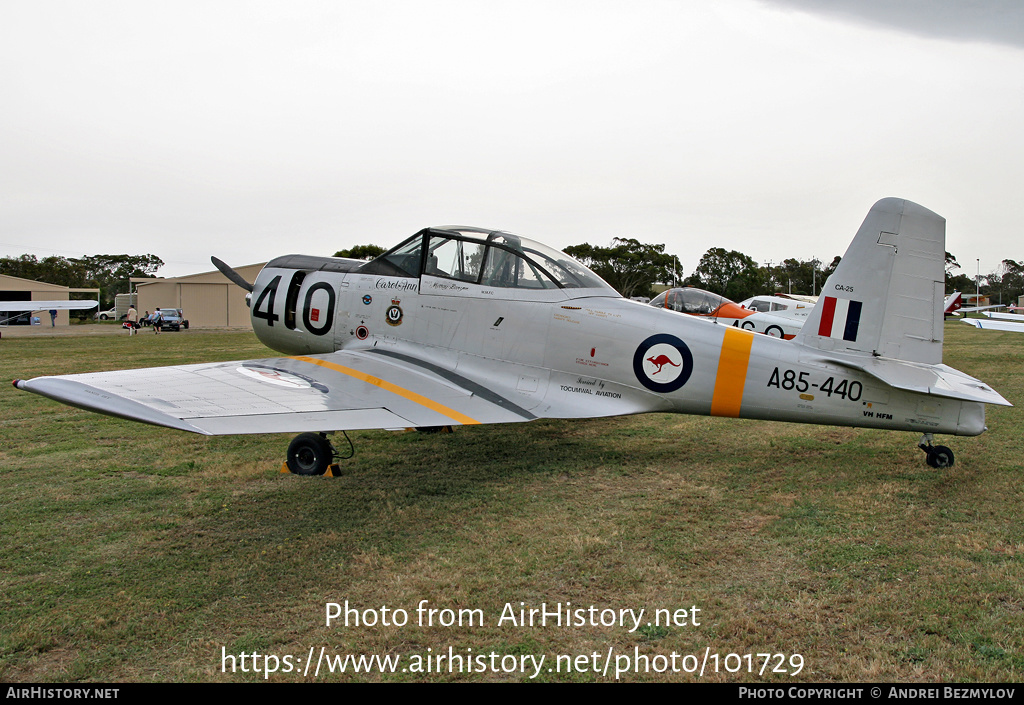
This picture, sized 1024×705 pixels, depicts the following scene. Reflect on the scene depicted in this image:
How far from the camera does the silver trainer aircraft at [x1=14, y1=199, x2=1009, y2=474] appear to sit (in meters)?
5.13

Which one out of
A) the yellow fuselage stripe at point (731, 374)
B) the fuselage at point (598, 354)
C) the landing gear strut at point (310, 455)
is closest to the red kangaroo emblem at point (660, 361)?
the fuselage at point (598, 354)

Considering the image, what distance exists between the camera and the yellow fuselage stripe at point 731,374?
5637 millimetres

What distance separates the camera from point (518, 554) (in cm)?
396

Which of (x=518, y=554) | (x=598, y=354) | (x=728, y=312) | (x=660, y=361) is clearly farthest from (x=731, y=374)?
(x=728, y=312)

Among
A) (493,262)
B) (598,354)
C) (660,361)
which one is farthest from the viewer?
(493,262)

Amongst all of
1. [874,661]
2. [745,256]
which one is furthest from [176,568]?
[745,256]

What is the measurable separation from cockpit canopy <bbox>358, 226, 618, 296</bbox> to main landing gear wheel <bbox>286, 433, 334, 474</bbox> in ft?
6.71

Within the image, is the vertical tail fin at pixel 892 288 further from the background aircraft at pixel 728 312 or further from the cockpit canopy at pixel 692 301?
the cockpit canopy at pixel 692 301

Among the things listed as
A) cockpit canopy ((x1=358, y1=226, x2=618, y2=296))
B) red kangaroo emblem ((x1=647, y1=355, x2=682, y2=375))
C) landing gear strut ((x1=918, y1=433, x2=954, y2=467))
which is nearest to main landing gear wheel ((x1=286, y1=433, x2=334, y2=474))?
cockpit canopy ((x1=358, y1=226, x2=618, y2=296))

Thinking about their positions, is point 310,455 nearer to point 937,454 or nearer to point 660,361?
point 660,361

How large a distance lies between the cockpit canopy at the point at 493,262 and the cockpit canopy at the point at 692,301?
13085 millimetres

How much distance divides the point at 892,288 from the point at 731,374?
1.54 meters

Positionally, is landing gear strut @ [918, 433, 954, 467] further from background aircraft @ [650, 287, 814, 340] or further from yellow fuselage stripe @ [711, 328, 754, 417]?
background aircraft @ [650, 287, 814, 340]

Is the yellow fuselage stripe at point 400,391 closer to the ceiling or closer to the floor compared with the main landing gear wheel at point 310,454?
closer to the ceiling
